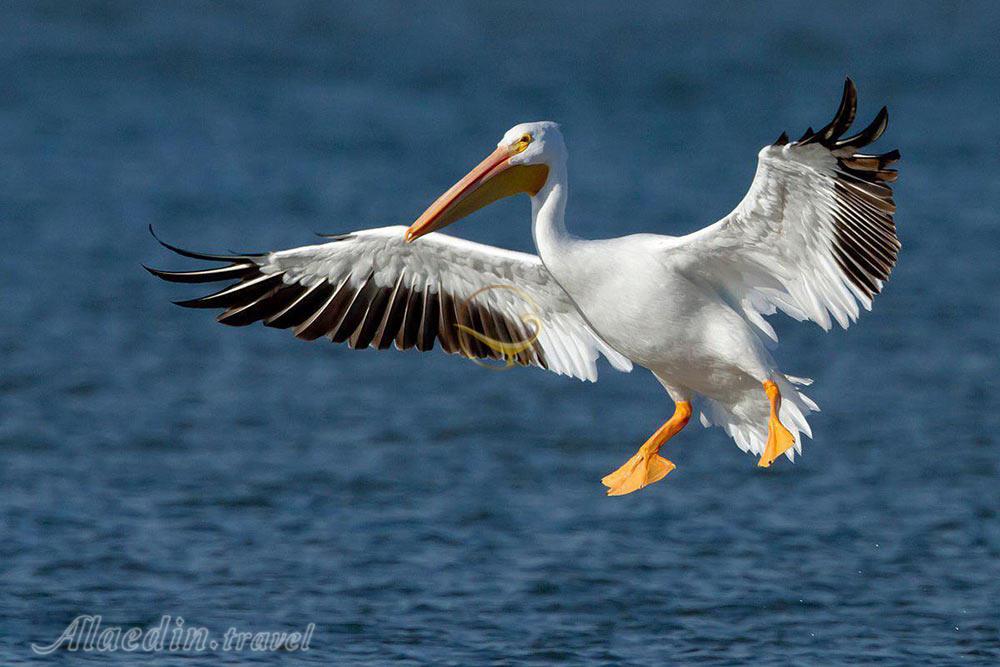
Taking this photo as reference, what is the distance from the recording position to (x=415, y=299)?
8.41 meters

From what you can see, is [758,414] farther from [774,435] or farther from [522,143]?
[522,143]

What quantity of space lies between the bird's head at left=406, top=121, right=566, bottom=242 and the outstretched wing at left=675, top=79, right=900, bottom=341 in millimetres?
695

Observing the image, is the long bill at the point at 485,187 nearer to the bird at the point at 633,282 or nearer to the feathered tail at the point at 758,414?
the bird at the point at 633,282

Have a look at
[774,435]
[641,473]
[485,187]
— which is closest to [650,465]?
[641,473]

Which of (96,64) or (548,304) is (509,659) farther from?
(96,64)

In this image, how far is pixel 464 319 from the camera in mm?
8438

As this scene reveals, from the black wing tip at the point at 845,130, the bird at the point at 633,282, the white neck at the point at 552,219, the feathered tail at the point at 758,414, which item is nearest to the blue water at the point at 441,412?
the feathered tail at the point at 758,414

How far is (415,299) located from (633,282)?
4.79 ft

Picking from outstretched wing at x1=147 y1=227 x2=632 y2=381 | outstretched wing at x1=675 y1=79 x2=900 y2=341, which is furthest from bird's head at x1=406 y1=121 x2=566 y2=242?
outstretched wing at x1=675 y1=79 x2=900 y2=341

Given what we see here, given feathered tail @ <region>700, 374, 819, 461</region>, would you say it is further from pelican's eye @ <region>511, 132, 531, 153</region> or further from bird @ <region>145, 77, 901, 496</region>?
pelican's eye @ <region>511, 132, 531, 153</region>

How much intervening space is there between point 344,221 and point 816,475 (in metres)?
6.60

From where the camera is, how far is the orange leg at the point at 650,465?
7984mm

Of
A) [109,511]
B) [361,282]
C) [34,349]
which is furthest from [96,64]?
[361,282]

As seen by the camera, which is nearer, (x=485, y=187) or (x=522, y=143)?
(x=522, y=143)
